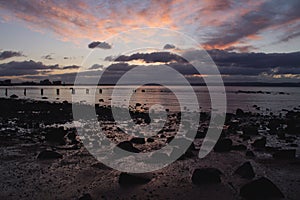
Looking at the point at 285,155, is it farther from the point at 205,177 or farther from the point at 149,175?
the point at 149,175

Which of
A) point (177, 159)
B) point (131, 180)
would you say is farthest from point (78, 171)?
point (177, 159)

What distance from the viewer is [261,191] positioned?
9477mm

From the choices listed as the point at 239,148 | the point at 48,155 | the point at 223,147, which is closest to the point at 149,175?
the point at 48,155

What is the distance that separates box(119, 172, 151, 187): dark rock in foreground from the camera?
35.3ft

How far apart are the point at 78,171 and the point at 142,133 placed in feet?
35.3

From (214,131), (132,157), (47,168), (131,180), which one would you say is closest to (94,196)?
(131,180)

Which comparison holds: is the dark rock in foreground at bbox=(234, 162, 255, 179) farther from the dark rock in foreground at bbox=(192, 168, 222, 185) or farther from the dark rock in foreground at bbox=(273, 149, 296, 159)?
the dark rock in foreground at bbox=(273, 149, 296, 159)

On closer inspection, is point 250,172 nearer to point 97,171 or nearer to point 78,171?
point 97,171

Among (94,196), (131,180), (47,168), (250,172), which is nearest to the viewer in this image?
(94,196)

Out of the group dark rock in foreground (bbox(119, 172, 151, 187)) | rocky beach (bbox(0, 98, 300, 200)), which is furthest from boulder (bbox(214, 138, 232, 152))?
dark rock in foreground (bbox(119, 172, 151, 187))

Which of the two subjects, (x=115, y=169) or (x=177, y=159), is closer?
(x=115, y=169)

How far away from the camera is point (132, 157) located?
1462cm

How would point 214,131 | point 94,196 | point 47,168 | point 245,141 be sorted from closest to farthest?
point 94,196 < point 47,168 < point 245,141 < point 214,131

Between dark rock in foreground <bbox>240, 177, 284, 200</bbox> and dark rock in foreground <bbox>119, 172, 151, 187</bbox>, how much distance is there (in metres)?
3.58
